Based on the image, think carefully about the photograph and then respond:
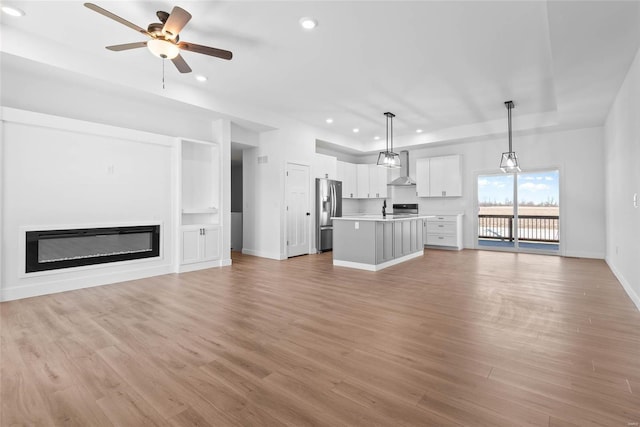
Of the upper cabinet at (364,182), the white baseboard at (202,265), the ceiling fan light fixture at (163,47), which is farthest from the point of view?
the upper cabinet at (364,182)

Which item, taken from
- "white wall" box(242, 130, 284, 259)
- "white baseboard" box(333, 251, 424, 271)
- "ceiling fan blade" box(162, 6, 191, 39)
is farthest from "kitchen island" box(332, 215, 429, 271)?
"ceiling fan blade" box(162, 6, 191, 39)

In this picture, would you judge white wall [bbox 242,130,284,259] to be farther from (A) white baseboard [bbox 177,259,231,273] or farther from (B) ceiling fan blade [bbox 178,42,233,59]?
(B) ceiling fan blade [bbox 178,42,233,59]

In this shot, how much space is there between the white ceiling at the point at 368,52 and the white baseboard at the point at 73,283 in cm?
270

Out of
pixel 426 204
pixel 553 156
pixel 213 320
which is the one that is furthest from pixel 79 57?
pixel 553 156

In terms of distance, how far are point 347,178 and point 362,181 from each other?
58cm

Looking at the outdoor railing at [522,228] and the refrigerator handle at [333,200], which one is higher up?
the refrigerator handle at [333,200]

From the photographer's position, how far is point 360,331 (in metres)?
2.75

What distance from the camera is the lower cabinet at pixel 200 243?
17.6ft

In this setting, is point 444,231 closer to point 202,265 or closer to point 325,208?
point 325,208

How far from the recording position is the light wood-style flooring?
166 centimetres

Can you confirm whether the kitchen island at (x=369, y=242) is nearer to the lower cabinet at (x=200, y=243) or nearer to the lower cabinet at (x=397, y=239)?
the lower cabinet at (x=397, y=239)

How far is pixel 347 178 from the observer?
903cm

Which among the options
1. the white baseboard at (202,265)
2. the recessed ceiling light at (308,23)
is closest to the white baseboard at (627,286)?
the recessed ceiling light at (308,23)

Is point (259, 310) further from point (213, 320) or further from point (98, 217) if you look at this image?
point (98, 217)
